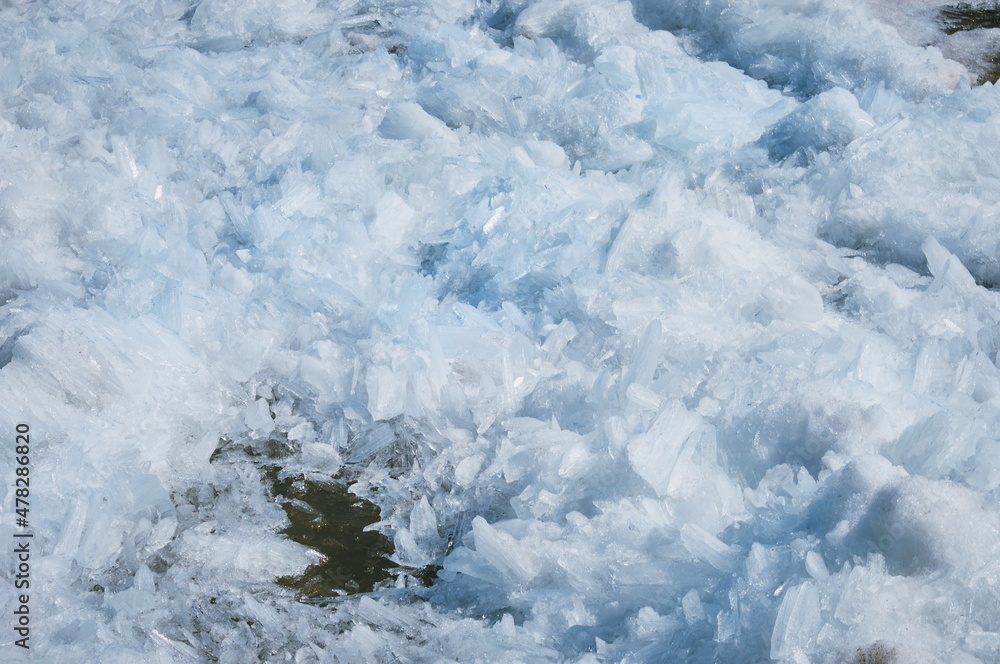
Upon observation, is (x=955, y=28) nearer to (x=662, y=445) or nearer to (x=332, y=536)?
(x=662, y=445)

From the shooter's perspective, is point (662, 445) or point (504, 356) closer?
point (662, 445)

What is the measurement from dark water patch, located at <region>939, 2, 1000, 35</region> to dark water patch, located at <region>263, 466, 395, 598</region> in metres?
5.60

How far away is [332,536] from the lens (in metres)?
2.35

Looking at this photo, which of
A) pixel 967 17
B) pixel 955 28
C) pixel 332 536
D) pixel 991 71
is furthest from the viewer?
pixel 967 17

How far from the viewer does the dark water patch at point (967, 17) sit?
5.57 meters

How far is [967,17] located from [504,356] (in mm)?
5287

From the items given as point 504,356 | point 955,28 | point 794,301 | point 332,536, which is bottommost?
point 332,536

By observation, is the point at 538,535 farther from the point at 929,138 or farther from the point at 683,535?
the point at 929,138

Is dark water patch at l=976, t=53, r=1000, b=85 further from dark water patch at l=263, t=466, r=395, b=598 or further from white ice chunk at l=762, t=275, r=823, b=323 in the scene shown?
dark water patch at l=263, t=466, r=395, b=598

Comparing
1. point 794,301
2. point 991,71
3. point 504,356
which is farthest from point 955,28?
point 504,356

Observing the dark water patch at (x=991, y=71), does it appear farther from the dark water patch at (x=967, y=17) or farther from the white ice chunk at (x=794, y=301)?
the white ice chunk at (x=794, y=301)

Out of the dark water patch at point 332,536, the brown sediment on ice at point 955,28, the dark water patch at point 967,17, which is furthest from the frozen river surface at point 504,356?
the dark water patch at point 967,17

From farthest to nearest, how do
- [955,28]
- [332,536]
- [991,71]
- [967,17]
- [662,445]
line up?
[967,17]
[955,28]
[991,71]
[332,536]
[662,445]

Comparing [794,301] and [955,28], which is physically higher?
[955,28]
